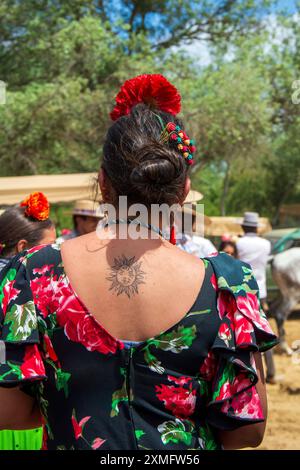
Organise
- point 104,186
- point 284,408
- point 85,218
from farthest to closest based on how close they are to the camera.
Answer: point 85,218, point 284,408, point 104,186

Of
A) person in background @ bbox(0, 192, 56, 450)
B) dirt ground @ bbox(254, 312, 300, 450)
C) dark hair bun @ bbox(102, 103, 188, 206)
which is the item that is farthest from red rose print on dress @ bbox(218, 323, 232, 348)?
dirt ground @ bbox(254, 312, 300, 450)

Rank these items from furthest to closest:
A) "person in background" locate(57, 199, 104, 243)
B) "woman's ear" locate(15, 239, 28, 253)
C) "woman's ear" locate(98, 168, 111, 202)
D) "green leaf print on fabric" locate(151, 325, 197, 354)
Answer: "person in background" locate(57, 199, 104, 243) → "woman's ear" locate(15, 239, 28, 253) → "woman's ear" locate(98, 168, 111, 202) → "green leaf print on fabric" locate(151, 325, 197, 354)

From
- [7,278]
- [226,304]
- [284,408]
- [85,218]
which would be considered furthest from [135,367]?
[85,218]

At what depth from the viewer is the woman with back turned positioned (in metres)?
1.32

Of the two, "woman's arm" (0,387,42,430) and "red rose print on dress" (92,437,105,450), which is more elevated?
"woman's arm" (0,387,42,430)

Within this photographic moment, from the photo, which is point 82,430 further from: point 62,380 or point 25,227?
point 25,227

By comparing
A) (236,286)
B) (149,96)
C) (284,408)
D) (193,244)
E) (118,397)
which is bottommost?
(284,408)

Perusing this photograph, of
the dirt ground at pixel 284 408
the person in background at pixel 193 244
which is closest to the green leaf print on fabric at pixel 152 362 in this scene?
the dirt ground at pixel 284 408

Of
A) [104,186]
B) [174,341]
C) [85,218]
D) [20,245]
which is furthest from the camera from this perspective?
[85,218]

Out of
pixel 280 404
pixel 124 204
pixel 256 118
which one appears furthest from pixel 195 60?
pixel 124 204

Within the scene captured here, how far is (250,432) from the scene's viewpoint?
1.39m

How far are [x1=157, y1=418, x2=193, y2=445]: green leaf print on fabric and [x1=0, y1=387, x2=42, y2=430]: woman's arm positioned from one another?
1.06 feet

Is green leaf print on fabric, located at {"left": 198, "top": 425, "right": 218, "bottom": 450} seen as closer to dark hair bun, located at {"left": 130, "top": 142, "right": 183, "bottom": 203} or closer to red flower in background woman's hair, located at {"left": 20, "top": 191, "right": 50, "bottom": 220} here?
dark hair bun, located at {"left": 130, "top": 142, "right": 183, "bottom": 203}

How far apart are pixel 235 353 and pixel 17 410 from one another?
0.53m
